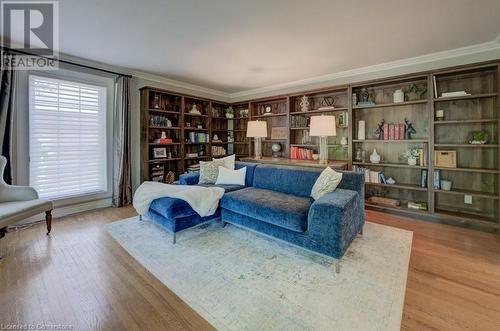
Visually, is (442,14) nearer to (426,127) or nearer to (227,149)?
(426,127)

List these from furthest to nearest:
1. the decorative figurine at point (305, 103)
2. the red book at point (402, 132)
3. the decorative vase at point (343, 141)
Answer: the decorative figurine at point (305, 103)
the decorative vase at point (343, 141)
the red book at point (402, 132)

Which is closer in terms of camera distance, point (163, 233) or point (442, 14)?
point (442, 14)

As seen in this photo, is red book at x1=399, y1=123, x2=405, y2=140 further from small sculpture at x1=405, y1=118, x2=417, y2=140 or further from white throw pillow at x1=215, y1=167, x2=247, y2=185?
white throw pillow at x1=215, y1=167, x2=247, y2=185

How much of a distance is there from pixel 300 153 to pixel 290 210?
2610 millimetres

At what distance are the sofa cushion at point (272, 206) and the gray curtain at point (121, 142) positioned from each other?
7.41 feet

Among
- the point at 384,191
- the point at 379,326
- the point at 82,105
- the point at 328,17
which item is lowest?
the point at 379,326

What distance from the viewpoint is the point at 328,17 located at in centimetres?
236

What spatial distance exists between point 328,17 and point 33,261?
3.90m

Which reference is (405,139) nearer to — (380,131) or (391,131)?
(391,131)

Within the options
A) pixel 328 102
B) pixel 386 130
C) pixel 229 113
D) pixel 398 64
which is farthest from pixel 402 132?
pixel 229 113

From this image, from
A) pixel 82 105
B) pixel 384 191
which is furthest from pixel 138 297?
pixel 384 191

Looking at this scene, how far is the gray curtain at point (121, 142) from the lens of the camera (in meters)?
4.03

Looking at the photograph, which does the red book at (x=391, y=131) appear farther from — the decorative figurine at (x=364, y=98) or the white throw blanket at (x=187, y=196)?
the white throw blanket at (x=187, y=196)

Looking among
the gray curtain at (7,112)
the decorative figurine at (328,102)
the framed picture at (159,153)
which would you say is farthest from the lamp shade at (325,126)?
the gray curtain at (7,112)
